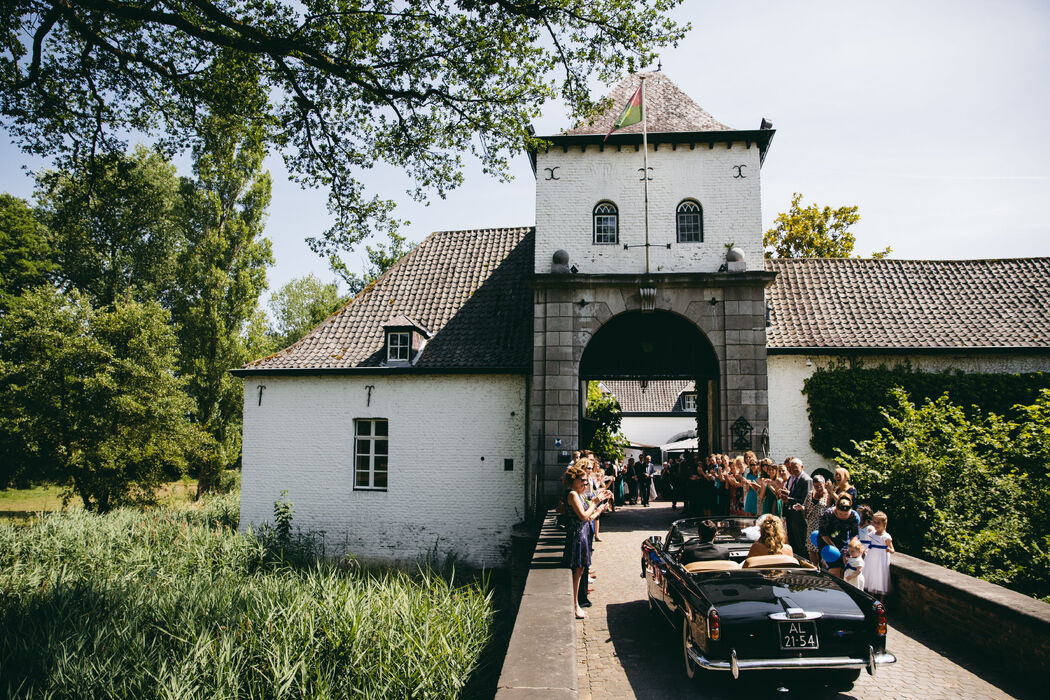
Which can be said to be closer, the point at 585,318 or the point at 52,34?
the point at 52,34

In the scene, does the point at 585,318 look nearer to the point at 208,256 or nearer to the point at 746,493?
the point at 746,493

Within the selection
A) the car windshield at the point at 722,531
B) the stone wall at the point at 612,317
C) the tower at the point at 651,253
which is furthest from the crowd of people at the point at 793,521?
the tower at the point at 651,253

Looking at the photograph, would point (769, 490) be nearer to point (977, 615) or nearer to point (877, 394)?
point (977, 615)

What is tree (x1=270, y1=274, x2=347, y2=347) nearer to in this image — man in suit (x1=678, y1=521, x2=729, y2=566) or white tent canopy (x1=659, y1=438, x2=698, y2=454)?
white tent canopy (x1=659, y1=438, x2=698, y2=454)

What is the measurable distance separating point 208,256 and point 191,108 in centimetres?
1968

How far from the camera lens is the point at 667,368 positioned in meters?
17.4

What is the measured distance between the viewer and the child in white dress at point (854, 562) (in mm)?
6930

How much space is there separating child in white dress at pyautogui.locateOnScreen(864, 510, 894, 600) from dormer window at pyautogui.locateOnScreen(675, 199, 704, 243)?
8.82m

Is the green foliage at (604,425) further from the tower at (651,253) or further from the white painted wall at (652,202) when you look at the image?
the white painted wall at (652,202)

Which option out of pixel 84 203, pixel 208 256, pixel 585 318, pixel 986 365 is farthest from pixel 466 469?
pixel 208 256

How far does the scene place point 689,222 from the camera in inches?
588

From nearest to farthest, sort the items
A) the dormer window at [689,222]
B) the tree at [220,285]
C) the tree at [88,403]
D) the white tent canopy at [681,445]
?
1. the dormer window at [689,222]
2. the tree at [88,403]
3. the white tent canopy at [681,445]
4. the tree at [220,285]

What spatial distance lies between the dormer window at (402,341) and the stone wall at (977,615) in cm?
1161

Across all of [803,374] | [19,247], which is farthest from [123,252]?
[803,374]
